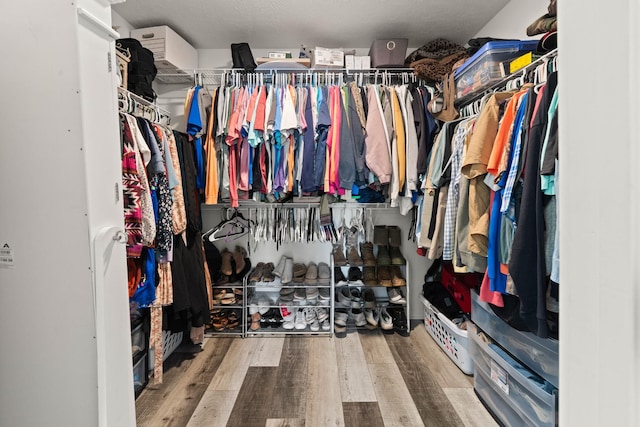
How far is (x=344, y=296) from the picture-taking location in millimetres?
2506

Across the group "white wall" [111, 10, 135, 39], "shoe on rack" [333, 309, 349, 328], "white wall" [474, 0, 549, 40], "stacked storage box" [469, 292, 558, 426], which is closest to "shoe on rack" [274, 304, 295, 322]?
"shoe on rack" [333, 309, 349, 328]

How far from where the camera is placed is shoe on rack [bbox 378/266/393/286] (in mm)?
2422

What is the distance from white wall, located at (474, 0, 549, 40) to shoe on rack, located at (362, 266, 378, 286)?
72.9 inches

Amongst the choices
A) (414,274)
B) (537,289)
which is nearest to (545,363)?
(537,289)

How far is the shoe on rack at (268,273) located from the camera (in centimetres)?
244

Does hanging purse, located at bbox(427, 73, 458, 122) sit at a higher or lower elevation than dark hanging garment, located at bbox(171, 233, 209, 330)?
higher

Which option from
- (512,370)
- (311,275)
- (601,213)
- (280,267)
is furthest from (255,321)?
(601,213)

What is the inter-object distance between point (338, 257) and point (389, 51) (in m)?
1.64

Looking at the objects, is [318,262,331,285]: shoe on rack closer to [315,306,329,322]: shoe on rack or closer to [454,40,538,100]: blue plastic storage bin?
[315,306,329,322]: shoe on rack

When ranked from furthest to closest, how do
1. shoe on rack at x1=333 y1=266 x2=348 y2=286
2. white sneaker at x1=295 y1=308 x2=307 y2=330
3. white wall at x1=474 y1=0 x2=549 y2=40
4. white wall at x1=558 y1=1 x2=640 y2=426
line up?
1. shoe on rack at x1=333 y1=266 x2=348 y2=286
2. white sneaker at x1=295 y1=308 x2=307 y2=330
3. white wall at x1=474 y1=0 x2=549 y2=40
4. white wall at x1=558 y1=1 x2=640 y2=426

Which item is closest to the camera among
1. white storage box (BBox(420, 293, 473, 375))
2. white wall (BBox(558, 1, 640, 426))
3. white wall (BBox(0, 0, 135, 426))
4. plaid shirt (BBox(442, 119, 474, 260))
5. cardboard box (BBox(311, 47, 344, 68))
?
white wall (BBox(558, 1, 640, 426))

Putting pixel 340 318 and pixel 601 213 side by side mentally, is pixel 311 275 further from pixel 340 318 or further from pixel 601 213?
pixel 601 213

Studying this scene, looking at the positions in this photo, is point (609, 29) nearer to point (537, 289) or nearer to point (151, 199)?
point (537, 289)

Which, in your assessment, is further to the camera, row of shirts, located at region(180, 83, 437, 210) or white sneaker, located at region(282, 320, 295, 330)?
white sneaker, located at region(282, 320, 295, 330)
